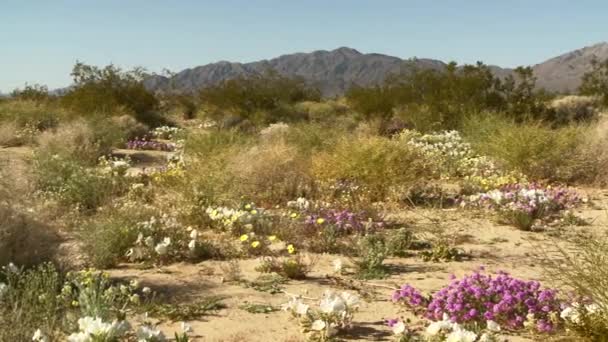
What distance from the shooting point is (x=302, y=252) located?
6.54 m

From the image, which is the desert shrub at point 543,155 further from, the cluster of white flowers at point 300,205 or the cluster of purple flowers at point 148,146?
the cluster of purple flowers at point 148,146

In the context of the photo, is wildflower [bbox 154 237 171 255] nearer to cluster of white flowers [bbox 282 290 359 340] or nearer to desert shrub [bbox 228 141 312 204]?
cluster of white flowers [bbox 282 290 359 340]

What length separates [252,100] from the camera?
82.8 ft

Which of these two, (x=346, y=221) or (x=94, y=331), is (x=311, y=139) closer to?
(x=346, y=221)

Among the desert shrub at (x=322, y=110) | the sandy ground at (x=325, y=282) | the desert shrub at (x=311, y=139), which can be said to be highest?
the desert shrub at (x=322, y=110)

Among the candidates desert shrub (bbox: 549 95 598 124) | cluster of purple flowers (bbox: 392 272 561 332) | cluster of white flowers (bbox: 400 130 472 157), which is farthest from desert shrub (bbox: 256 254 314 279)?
desert shrub (bbox: 549 95 598 124)

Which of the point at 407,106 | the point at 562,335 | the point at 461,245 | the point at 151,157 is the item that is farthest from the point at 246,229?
the point at 407,106

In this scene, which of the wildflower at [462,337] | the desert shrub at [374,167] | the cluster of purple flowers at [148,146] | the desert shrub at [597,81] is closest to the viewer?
the wildflower at [462,337]

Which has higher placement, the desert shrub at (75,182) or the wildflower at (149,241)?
the desert shrub at (75,182)

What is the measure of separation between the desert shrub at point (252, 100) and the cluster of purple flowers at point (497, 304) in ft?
62.4

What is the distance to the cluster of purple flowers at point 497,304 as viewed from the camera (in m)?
4.28

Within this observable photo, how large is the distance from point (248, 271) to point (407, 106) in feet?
50.5

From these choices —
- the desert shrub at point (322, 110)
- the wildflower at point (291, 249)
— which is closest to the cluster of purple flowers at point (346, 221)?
the wildflower at point (291, 249)

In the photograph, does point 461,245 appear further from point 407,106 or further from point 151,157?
point 407,106
